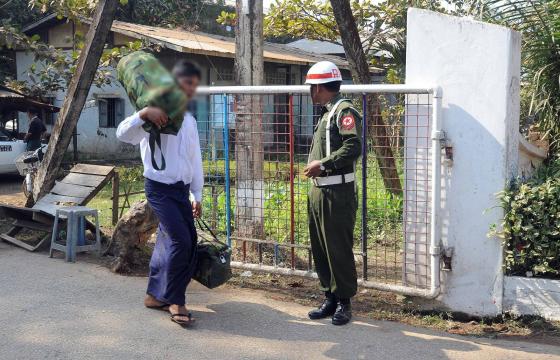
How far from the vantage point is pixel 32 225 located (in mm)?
7324

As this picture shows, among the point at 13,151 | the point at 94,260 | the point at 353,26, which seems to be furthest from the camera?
the point at 13,151

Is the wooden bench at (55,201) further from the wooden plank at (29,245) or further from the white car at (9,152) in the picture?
the white car at (9,152)

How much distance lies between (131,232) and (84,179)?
1.54 meters

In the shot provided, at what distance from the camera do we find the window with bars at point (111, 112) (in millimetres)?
19000

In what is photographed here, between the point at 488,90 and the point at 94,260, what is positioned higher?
the point at 488,90

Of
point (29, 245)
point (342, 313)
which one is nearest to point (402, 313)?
point (342, 313)

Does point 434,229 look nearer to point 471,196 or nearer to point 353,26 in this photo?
point 471,196

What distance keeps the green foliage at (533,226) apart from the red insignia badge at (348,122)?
1.22 metres

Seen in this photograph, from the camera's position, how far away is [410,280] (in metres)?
5.21

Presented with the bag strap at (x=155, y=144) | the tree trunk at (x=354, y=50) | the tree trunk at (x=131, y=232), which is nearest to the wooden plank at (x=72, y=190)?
the tree trunk at (x=131, y=232)

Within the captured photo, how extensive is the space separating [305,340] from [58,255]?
11.2ft

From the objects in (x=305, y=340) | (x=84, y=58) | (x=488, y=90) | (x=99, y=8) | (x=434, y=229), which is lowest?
(x=305, y=340)

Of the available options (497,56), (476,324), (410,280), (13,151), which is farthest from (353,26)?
(13,151)

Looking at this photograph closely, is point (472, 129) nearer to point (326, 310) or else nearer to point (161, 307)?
point (326, 310)
